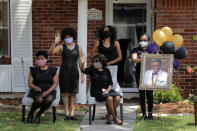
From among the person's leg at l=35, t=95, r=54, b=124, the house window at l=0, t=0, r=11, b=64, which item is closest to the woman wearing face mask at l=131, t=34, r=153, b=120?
the person's leg at l=35, t=95, r=54, b=124

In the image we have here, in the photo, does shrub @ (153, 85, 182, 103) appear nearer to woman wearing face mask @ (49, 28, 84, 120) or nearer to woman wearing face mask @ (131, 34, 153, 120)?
woman wearing face mask @ (131, 34, 153, 120)

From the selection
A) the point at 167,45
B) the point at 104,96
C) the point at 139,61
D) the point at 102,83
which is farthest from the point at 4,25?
the point at 167,45

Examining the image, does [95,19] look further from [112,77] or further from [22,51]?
[112,77]

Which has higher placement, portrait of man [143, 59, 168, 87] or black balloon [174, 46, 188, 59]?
black balloon [174, 46, 188, 59]

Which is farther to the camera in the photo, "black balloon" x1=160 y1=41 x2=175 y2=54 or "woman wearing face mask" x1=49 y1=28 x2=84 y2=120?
"woman wearing face mask" x1=49 y1=28 x2=84 y2=120

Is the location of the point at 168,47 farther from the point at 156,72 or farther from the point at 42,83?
the point at 42,83

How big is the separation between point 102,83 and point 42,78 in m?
1.09

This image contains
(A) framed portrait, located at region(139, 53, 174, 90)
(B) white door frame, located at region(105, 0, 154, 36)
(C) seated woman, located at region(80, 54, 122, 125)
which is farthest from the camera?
(B) white door frame, located at region(105, 0, 154, 36)

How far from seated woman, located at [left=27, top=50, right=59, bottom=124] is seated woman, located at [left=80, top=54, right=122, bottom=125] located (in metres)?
0.62

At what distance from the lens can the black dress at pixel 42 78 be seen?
25.6 feet

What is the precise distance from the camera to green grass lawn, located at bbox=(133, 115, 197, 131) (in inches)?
283

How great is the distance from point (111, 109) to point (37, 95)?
1.35 metres

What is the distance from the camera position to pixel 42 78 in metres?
7.79

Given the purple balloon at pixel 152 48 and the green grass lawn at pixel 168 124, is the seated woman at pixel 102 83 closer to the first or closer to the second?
the green grass lawn at pixel 168 124
